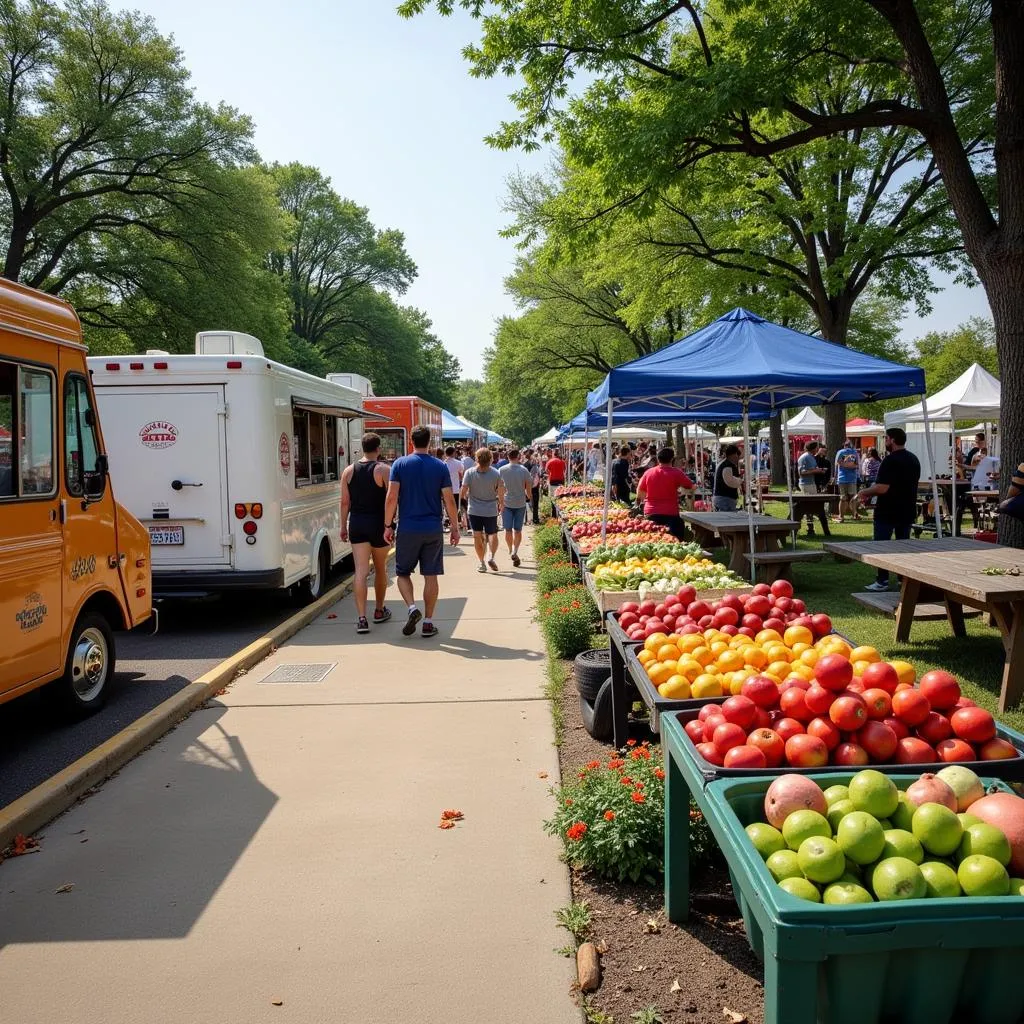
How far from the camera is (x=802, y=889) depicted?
2.13 metres

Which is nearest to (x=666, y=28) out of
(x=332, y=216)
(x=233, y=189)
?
(x=233, y=189)

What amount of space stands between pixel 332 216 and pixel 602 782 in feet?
183

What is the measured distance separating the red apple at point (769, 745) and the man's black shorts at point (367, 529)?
22.7 ft

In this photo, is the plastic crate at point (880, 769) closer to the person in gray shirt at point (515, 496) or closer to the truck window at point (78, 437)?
the truck window at point (78, 437)

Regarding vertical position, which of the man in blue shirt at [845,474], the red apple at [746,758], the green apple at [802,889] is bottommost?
the green apple at [802,889]

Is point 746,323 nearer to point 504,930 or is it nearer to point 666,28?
point 666,28

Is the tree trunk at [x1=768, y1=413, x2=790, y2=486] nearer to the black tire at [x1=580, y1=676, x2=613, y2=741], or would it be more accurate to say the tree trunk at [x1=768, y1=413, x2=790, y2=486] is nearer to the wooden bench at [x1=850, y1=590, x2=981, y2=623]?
the wooden bench at [x1=850, y1=590, x2=981, y2=623]

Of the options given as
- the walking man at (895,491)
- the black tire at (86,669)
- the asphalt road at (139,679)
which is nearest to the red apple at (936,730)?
the asphalt road at (139,679)

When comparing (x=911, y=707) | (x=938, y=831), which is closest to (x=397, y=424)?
(x=911, y=707)

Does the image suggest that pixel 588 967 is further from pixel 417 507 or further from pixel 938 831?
pixel 417 507

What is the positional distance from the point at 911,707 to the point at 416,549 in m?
6.44

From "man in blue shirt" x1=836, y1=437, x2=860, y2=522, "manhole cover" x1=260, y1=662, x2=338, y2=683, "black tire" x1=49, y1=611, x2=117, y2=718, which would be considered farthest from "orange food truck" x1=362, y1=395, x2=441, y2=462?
"black tire" x1=49, y1=611, x2=117, y2=718

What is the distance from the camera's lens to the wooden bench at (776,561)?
10223 millimetres

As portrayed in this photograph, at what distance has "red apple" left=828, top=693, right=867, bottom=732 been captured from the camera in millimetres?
2912
